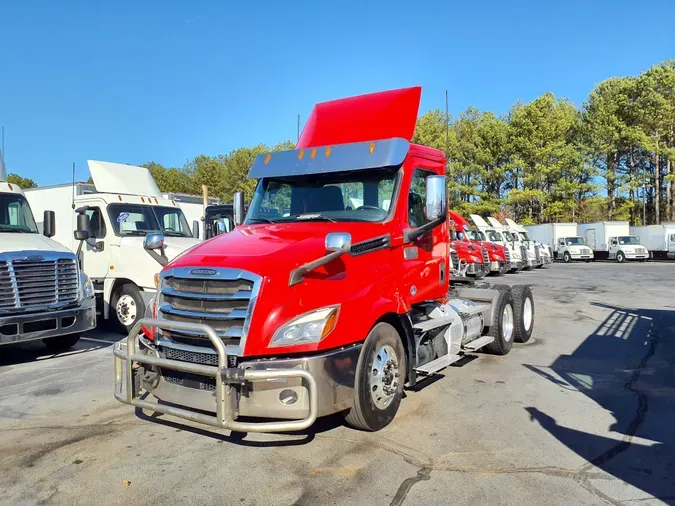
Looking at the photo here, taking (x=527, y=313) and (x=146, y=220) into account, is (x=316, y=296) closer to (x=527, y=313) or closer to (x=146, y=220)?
(x=527, y=313)

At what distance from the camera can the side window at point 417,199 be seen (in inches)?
216

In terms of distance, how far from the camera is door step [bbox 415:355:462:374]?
17.7 feet

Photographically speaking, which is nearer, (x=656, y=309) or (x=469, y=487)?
(x=469, y=487)

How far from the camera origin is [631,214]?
50719mm

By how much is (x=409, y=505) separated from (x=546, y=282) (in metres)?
18.6

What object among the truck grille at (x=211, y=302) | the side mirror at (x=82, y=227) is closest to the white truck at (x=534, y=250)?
the side mirror at (x=82, y=227)

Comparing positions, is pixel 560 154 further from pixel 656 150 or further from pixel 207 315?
pixel 207 315

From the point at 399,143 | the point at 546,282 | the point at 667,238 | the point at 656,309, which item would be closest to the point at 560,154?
the point at 667,238

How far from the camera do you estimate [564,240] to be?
39.2 m

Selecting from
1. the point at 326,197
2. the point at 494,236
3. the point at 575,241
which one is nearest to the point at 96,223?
the point at 326,197

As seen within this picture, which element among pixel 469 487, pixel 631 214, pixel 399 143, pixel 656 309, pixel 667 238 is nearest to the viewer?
pixel 469 487

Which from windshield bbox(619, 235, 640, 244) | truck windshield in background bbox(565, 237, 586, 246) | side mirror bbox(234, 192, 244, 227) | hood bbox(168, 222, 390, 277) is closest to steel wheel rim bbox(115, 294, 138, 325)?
side mirror bbox(234, 192, 244, 227)

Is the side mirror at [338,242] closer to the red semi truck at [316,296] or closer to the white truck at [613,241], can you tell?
the red semi truck at [316,296]

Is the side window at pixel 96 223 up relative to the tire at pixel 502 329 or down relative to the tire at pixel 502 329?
up
